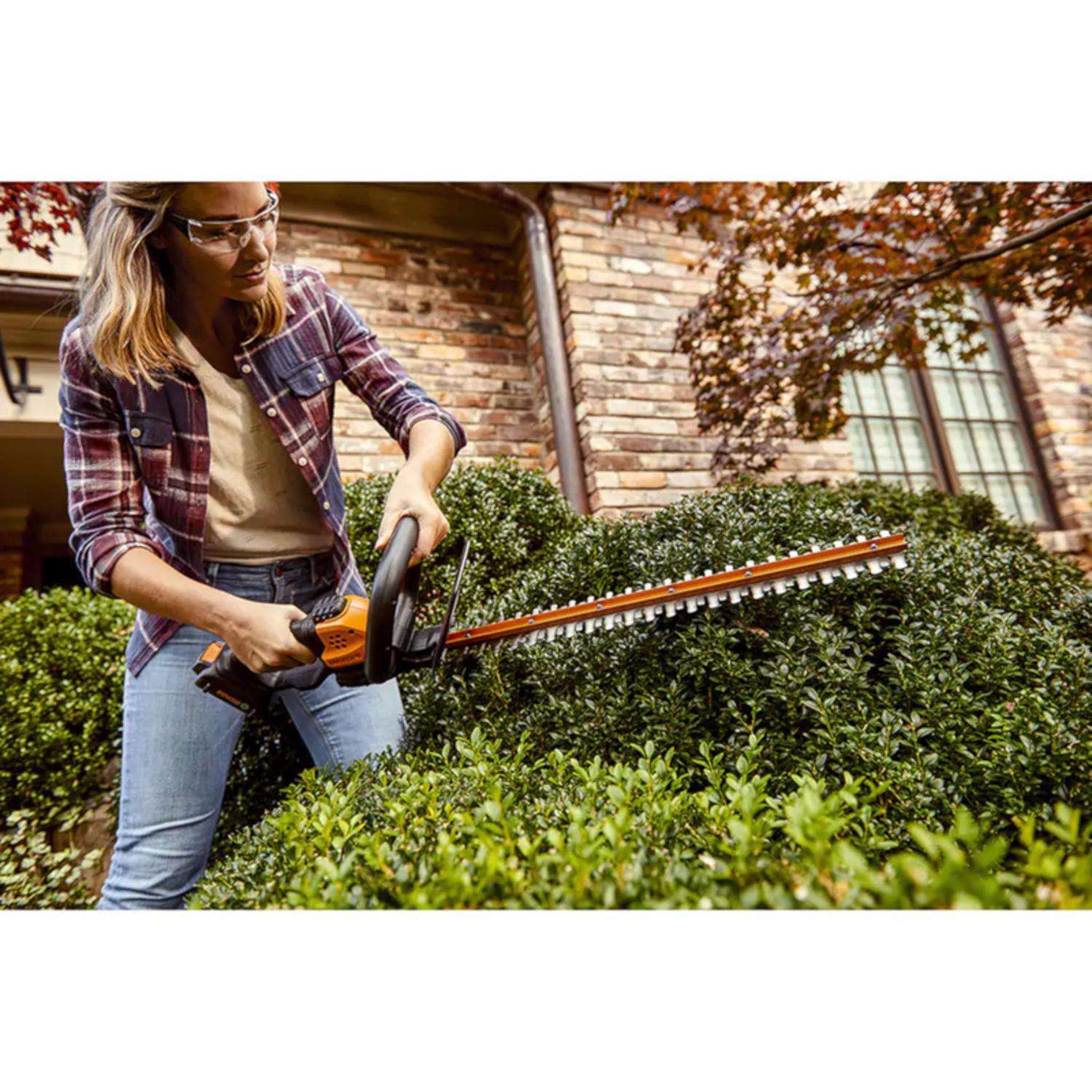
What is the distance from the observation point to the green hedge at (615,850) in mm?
598

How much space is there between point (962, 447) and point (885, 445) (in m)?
0.71

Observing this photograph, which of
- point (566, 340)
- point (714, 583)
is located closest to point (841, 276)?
point (566, 340)

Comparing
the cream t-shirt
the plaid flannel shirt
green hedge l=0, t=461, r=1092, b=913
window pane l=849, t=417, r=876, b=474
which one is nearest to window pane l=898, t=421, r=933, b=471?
window pane l=849, t=417, r=876, b=474

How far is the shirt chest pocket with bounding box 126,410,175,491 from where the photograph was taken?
1.43 meters

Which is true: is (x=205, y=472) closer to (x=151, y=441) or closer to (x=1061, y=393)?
(x=151, y=441)

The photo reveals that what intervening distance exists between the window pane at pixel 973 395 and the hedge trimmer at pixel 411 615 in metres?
4.94

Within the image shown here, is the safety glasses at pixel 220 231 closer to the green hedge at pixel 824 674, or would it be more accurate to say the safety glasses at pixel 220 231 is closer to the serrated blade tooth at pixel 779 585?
the green hedge at pixel 824 674

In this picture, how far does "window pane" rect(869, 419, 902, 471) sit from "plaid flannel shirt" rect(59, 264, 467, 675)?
4268mm

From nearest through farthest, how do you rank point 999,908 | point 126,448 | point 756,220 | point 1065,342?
point 999,908 < point 126,448 < point 756,220 < point 1065,342
